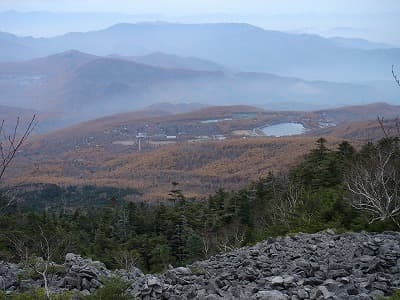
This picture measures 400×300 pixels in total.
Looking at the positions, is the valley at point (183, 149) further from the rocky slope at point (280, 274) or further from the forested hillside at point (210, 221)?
the rocky slope at point (280, 274)

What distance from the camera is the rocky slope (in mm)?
8332

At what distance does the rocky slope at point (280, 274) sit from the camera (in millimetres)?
8332

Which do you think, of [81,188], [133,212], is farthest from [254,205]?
[81,188]

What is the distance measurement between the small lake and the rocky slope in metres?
112

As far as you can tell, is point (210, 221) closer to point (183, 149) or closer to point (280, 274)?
point (280, 274)

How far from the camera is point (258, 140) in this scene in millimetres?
91438

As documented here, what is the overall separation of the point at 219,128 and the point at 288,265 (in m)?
123

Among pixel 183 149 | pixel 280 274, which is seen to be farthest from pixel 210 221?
pixel 183 149

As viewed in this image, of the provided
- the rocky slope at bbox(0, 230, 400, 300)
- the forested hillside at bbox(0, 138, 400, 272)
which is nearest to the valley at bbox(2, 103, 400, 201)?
the forested hillside at bbox(0, 138, 400, 272)

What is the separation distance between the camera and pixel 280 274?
9.84 meters

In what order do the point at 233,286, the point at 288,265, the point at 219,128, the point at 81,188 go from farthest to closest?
the point at 219,128, the point at 81,188, the point at 288,265, the point at 233,286

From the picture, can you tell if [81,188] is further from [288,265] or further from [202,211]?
[288,265]

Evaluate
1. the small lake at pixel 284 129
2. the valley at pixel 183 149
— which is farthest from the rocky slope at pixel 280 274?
the small lake at pixel 284 129

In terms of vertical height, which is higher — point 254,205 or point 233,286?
point 233,286
